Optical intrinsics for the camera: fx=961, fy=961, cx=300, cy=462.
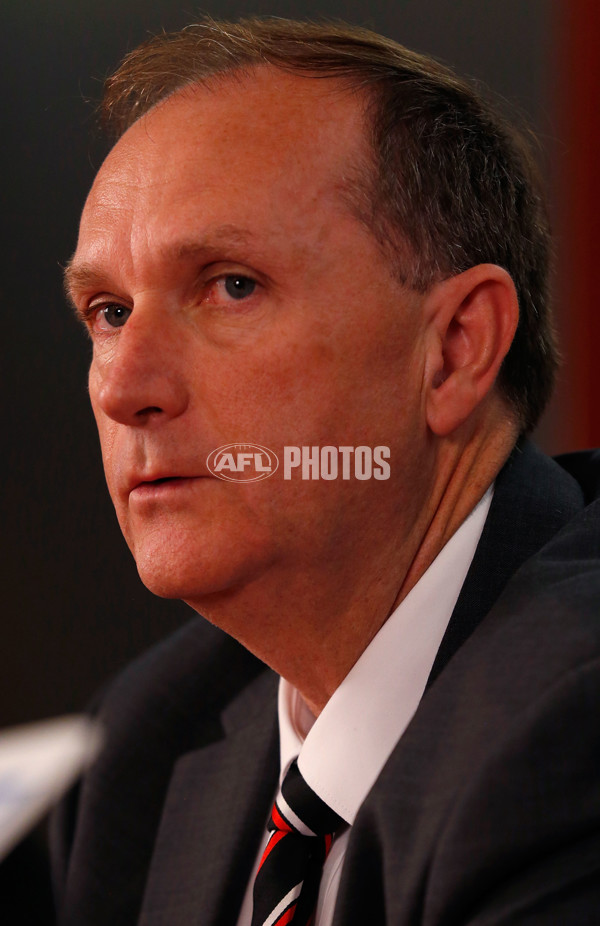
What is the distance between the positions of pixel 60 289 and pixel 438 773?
0.80m

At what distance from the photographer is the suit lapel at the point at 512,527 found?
963 mm

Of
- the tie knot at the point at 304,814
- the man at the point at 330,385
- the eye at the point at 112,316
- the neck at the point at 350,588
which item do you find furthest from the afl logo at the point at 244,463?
the tie knot at the point at 304,814

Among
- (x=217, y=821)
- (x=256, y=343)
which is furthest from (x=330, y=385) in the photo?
(x=217, y=821)

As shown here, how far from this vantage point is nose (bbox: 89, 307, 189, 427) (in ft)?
3.11

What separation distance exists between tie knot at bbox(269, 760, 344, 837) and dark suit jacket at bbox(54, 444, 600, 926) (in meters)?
0.14

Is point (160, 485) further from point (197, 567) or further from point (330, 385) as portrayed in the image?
point (330, 385)

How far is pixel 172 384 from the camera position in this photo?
95 centimetres

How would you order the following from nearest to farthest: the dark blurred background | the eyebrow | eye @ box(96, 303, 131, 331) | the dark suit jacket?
1. the dark suit jacket
2. the eyebrow
3. eye @ box(96, 303, 131, 331)
4. the dark blurred background

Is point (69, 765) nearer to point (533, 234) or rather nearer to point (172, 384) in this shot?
point (172, 384)

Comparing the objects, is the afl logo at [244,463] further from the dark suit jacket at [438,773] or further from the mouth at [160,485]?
the dark suit jacket at [438,773]

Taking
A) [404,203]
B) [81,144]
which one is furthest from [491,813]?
[81,144]

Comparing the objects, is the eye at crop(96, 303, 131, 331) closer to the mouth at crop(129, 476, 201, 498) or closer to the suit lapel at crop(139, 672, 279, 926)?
the mouth at crop(129, 476, 201, 498)

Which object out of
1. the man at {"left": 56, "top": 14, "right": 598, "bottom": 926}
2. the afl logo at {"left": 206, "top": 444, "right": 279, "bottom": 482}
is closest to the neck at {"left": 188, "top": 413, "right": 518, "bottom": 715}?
the man at {"left": 56, "top": 14, "right": 598, "bottom": 926}

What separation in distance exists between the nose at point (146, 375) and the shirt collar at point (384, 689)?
33cm
